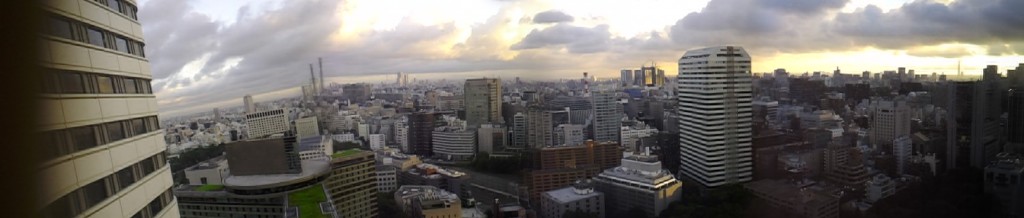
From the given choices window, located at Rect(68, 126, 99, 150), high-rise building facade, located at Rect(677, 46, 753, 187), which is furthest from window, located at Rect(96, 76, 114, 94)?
high-rise building facade, located at Rect(677, 46, 753, 187)

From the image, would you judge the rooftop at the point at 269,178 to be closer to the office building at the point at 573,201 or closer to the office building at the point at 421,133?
the office building at the point at 573,201

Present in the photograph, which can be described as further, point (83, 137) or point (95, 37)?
point (95, 37)

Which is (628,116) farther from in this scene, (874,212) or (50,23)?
(50,23)

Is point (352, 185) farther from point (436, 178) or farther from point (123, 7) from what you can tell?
point (123, 7)

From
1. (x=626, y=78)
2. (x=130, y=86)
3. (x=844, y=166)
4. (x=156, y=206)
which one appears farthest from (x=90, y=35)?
(x=626, y=78)

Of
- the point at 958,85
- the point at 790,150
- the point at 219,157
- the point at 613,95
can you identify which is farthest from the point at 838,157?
the point at 219,157

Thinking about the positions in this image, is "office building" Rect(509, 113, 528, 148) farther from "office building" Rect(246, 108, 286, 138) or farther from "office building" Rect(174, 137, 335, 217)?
"office building" Rect(174, 137, 335, 217)
